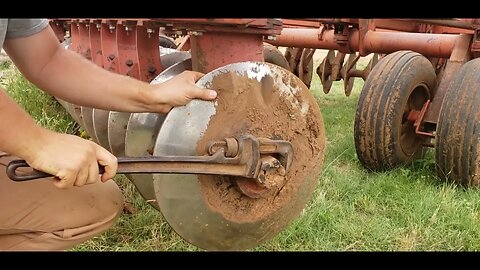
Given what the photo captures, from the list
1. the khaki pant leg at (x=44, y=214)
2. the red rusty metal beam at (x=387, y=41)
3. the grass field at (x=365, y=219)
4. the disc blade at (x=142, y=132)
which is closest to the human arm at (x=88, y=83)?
the disc blade at (x=142, y=132)

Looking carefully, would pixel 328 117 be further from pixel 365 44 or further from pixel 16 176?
pixel 16 176

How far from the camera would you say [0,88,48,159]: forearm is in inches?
53.7

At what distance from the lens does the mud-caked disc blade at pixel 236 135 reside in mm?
1730

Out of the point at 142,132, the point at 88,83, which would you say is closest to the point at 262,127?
the point at 142,132

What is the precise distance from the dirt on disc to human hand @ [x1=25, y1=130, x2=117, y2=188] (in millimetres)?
349

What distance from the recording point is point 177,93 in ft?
5.83

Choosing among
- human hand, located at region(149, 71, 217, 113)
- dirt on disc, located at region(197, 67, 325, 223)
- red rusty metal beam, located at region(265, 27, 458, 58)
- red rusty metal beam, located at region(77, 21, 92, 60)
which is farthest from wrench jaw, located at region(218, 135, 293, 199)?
red rusty metal beam, located at region(265, 27, 458, 58)

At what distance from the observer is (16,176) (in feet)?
4.62

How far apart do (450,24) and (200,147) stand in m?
2.56

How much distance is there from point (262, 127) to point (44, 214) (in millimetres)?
728

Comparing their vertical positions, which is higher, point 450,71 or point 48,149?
point 48,149

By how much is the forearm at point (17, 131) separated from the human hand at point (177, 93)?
→ 456 mm

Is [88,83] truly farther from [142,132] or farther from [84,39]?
[84,39]

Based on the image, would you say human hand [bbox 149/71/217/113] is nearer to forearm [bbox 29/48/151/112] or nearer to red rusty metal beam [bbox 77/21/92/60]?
forearm [bbox 29/48/151/112]
